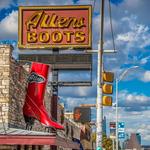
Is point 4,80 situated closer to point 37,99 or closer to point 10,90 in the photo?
point 10,90

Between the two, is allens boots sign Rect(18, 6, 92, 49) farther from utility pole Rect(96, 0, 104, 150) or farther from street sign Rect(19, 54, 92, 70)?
utility pole Rect(96, 0, 104, 150)

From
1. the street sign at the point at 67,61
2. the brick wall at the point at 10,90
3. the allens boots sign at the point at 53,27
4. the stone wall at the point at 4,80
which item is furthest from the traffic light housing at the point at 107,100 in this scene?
the street sign at the point at 67,61

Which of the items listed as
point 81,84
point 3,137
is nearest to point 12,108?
point 3,137

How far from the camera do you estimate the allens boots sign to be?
44562 mm

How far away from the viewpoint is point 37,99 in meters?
29.2

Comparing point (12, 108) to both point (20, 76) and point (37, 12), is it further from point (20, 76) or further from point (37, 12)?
point (37, 12)

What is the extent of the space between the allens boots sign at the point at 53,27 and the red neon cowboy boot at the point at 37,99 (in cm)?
1482

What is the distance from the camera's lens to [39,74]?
2959 centimetres

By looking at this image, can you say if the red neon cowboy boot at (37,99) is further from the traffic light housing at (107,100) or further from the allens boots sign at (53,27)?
the allens boots sign at (53,27)

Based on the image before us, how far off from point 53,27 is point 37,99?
54.7 feet

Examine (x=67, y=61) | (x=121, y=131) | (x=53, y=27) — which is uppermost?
(x=53, y=27)

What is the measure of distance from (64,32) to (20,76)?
53.4 ft

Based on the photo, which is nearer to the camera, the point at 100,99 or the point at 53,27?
the point at 100,99

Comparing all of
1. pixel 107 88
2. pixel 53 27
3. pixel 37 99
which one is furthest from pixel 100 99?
pixel 53 27
